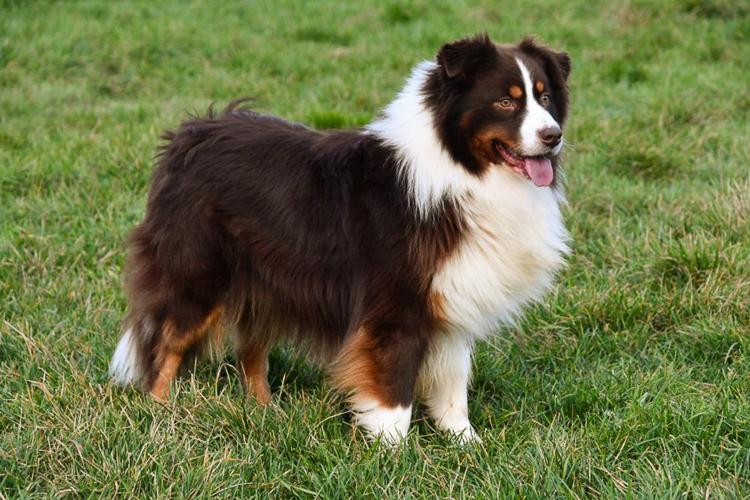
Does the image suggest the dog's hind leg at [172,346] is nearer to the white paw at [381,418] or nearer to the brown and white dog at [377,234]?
the brown and white dog at [377,234]

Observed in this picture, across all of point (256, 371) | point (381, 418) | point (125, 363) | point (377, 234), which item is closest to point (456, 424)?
point (381, 418)

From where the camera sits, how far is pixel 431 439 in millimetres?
3750

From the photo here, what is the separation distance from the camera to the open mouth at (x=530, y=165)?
11.4 feet

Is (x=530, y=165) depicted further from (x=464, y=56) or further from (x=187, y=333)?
(x=187, y=333)

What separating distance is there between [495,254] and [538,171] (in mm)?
337

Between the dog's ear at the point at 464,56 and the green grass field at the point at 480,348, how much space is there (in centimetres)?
130

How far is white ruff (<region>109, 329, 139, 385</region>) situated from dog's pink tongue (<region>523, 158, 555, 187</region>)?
173 cm

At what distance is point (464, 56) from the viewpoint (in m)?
3.44

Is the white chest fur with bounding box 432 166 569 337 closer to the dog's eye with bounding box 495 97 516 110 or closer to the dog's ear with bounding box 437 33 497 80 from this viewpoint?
the dog's eye with bounding box 495 97 516 110

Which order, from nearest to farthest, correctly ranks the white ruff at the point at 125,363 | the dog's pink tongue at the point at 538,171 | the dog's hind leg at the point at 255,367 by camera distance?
1. the dog's pink tongue at the point at 538,171
2. the white ruff at the point at 125,363
3. the dog's hind leg at the point at 255,367

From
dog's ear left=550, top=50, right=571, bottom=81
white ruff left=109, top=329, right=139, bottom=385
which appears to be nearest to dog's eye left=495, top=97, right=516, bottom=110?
dog's ear left=550, top=50, right=571, bottom=81

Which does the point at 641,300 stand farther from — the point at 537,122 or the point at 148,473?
the point at 148,473

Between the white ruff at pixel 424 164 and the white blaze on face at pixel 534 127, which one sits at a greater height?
the white blaze on face at pixel 534 127

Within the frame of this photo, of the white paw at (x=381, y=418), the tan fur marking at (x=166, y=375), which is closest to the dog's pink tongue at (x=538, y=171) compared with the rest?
the white paw at (x=381, y=418)
